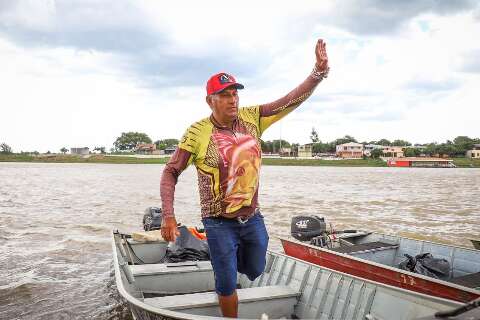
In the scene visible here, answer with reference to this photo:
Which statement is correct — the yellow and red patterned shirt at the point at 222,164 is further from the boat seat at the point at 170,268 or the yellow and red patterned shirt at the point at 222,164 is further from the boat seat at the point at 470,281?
the boat seat at the point at 470,281

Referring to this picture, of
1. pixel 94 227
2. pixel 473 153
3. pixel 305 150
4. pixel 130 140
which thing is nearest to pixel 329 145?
pixel 305 150

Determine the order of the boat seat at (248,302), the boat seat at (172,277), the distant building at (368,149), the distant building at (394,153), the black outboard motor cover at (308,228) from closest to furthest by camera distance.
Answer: the boat seat at (248,302)
the boat seat at (172,277)
the black outboard motor cover at (308,228)
the distant building at (394,153)
the distant building at (368,149)

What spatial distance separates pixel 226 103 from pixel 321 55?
0.89 metres

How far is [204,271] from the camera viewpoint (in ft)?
22.5

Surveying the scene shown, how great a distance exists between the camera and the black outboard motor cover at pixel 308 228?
9.02 metres

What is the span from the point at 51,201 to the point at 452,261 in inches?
889

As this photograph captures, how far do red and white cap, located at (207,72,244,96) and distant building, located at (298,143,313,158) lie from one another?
5285 inches

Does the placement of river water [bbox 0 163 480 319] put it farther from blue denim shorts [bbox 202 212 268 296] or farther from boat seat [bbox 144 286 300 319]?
blue denim shorts [bbox 202 212 268 296]

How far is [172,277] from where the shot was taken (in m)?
6.68

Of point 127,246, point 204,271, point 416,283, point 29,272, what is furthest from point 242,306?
point 29,272

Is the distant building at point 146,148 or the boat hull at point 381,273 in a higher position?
the distant building at point 146,148

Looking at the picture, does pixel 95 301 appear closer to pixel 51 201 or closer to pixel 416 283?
pixel 416 283

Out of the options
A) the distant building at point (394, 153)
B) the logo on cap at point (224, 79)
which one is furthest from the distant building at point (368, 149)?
the logo on cap at point (224, 79)

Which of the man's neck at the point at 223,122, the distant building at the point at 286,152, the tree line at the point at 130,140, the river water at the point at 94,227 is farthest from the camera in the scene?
the tree line at the point at 130,140
